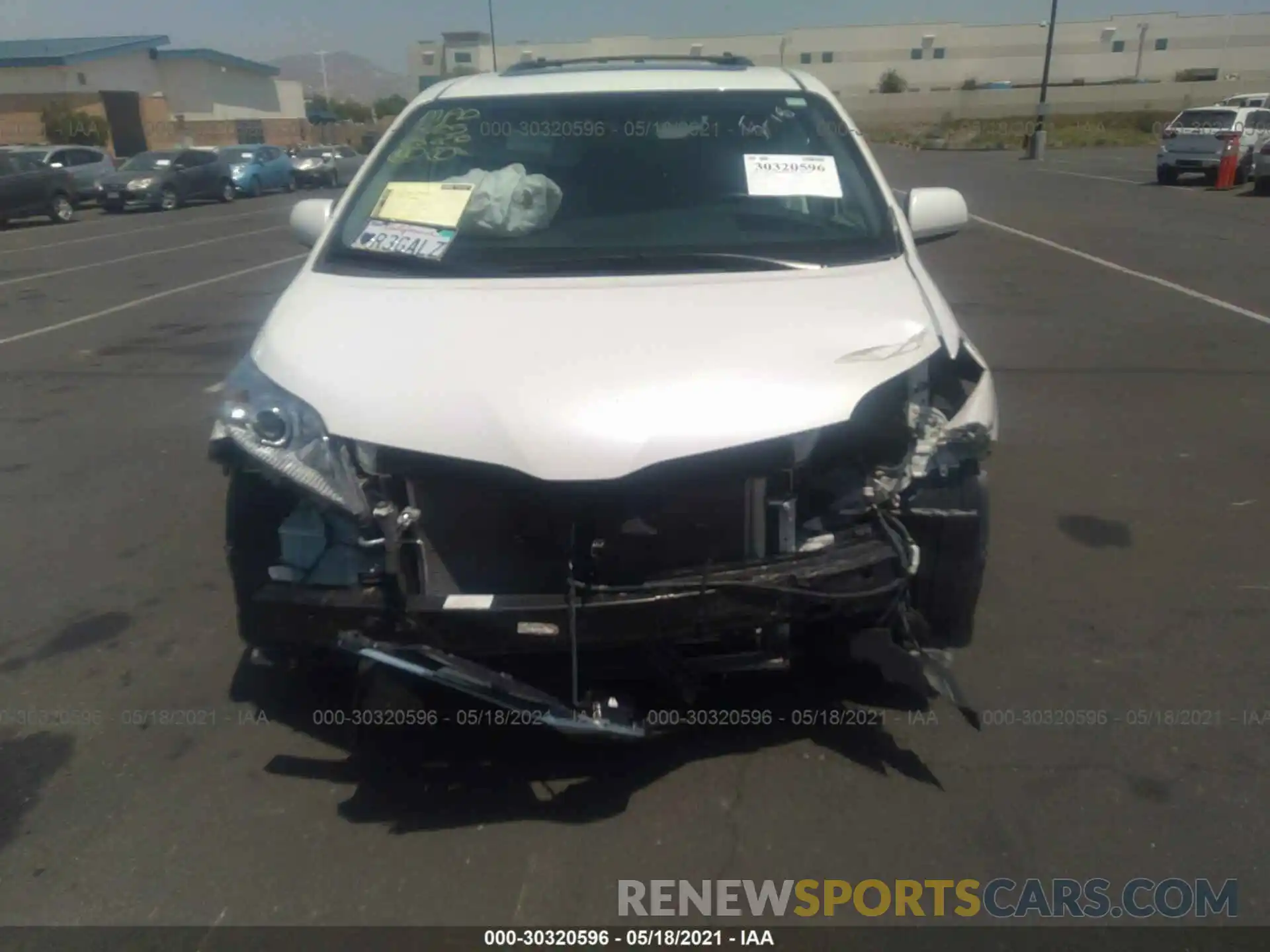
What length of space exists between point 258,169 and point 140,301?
63.0 ft

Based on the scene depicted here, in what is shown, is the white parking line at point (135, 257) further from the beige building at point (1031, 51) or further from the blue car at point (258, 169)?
the beige building at point (1031, 51)

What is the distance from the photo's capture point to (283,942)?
8.27 ft

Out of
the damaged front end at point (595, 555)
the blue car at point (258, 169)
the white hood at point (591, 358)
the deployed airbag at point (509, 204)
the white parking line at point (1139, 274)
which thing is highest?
the deployed airbag at point (509, 204)

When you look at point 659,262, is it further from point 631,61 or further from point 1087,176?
point 1087,176

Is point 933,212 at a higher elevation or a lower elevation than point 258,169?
higher

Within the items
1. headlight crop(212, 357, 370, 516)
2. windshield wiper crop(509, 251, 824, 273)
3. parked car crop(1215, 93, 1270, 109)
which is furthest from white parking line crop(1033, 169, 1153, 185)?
headlight crop(212, 357, 370, 516)

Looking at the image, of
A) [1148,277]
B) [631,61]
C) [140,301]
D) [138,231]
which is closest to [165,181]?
[138,231]

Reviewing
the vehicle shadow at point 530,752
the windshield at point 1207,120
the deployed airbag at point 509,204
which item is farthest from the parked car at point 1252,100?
the vehicle shadow at point 530,752

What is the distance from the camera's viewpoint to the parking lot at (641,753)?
2711 mm

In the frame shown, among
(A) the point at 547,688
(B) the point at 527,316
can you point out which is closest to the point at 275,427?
(B) the point at 527,316

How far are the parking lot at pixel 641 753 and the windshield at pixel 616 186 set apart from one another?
779 millimetres

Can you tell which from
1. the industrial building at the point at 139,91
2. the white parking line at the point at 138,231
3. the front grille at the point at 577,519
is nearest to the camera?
the front grille at the point at 577,519

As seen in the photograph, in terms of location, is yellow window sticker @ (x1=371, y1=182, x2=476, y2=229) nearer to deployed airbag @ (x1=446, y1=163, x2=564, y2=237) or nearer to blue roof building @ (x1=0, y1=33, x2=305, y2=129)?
deployed airbag @ (x1=446, y1=163, x2=564, y2=237)
